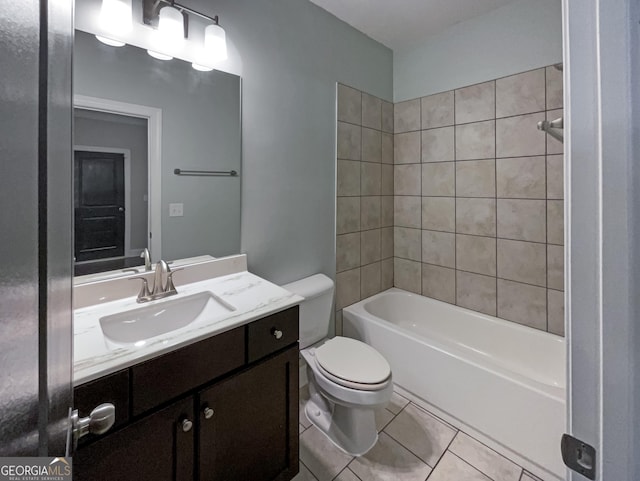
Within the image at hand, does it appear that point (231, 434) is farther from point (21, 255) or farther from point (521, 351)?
point (521, 351)

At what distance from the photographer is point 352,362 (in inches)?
60.2

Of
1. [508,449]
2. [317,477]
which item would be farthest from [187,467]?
[508,449]

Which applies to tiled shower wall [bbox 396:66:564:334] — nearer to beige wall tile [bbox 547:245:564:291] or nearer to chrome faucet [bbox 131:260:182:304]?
beige wall tile [bbox 547:245:564:291]

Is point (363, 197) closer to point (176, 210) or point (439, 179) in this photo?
point (439, 179)

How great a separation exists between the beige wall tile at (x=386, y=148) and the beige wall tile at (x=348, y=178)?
0.35m

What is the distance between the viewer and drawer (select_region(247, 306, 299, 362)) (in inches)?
43.3

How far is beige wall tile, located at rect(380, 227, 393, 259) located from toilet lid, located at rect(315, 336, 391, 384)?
1.03m

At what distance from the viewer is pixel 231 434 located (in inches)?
41.8

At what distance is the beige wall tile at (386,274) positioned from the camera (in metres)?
2.57

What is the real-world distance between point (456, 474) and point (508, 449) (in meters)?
0.33

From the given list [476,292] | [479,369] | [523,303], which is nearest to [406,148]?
[476,292]

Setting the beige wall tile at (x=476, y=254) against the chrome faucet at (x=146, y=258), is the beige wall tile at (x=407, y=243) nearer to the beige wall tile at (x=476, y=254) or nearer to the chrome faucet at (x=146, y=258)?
the beige wall tile at (x=476, y=254)

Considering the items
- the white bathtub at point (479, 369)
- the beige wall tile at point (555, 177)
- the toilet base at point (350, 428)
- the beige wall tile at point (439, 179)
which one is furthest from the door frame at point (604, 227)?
the beige wall tile at point (439, 179)

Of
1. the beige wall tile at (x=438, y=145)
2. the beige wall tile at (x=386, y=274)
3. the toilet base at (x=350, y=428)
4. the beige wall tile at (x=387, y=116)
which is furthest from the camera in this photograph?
the beige wall tile at (x=386, y=274)
